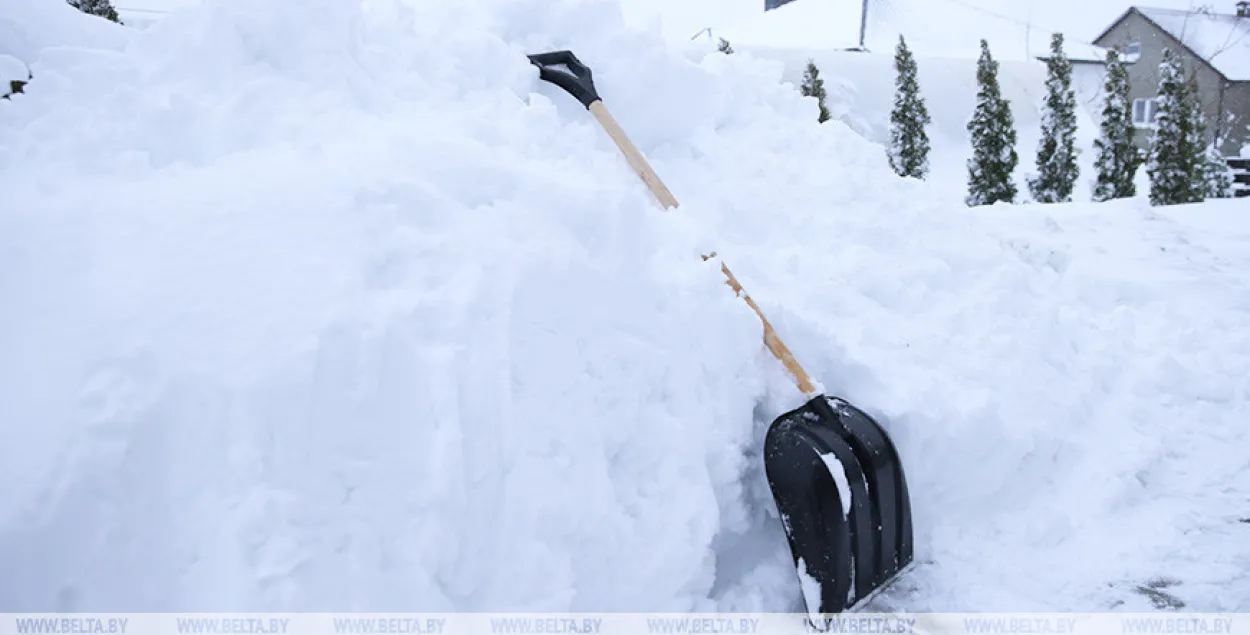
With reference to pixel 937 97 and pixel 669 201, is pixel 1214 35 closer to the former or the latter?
pixel 937 97

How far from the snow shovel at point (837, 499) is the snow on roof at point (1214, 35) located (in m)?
25.3

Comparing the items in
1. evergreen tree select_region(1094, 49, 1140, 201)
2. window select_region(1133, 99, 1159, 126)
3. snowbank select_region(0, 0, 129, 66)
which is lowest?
window select_region(1133, 99, 1159, 126)

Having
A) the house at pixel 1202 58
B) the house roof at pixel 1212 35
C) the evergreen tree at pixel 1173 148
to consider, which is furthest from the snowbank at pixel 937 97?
the house roof at pixel 1212 35

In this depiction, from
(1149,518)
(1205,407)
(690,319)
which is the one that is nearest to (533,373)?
(690,319)

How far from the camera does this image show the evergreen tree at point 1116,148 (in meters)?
12.6

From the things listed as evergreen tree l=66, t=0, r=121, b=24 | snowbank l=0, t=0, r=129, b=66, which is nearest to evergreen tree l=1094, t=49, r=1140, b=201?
snowbank l=0, t=0, r=129, b=66

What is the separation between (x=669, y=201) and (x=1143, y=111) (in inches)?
973

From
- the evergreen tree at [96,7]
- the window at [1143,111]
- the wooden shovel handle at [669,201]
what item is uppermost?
the evergreen tree at [96,7]

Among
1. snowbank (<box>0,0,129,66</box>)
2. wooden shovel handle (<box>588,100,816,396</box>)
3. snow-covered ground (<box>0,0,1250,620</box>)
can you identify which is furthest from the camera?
snowbank (<box>0,0,129,66</box>)

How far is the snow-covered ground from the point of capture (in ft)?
4.74

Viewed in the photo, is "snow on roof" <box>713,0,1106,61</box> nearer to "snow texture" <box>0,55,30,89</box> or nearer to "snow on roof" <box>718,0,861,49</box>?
"snow on roof" <box>718,0,861,49</box>

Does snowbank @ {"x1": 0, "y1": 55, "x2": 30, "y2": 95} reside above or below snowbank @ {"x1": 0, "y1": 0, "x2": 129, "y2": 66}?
below

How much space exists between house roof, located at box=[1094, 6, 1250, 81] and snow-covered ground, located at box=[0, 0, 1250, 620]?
23.4m

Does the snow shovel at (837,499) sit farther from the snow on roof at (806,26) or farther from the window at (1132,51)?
the window at (1132,51)
